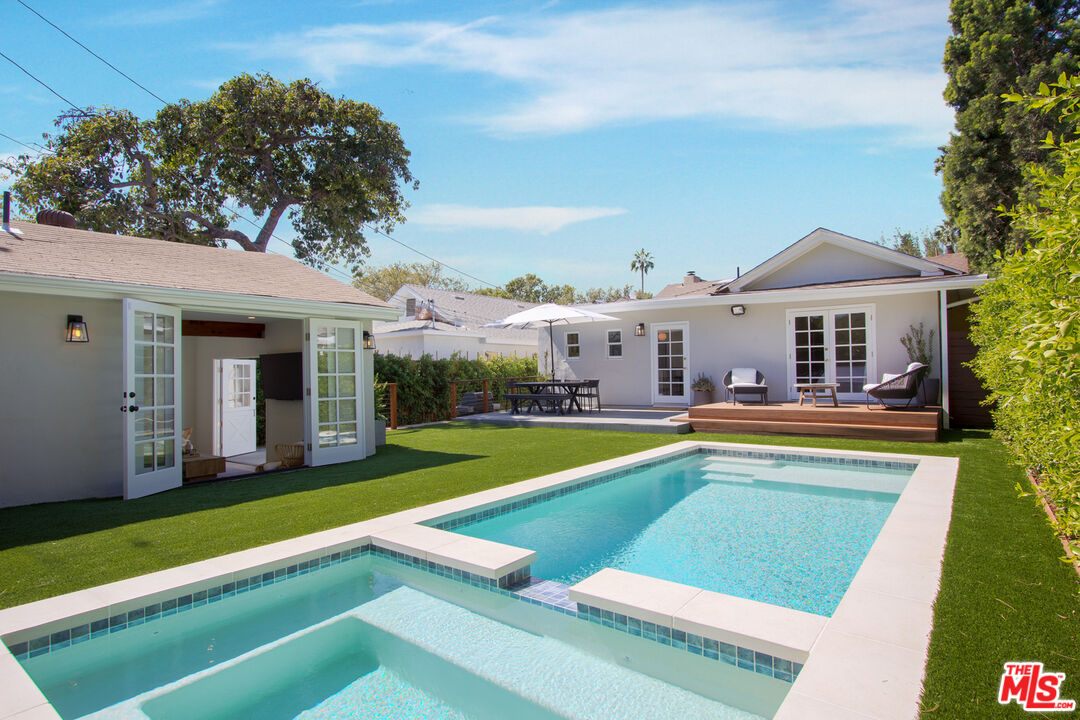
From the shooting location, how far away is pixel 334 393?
352 inches

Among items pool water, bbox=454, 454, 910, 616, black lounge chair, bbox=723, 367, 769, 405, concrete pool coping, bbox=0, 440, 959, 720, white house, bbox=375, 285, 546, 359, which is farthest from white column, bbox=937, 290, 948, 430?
white house, bbox=375, 285, 546, 359

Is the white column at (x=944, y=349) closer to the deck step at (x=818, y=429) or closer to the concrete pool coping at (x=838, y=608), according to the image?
the deck step at (x=818, y=429)

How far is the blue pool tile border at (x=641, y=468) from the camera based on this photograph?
550 centimetres

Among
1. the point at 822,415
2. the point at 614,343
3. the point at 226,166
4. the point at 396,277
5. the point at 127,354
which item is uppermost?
the point at 396,277

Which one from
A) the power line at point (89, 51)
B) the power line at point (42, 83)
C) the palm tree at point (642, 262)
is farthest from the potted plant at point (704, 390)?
the palm tree at point (642, 262)

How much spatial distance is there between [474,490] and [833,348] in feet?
29.6

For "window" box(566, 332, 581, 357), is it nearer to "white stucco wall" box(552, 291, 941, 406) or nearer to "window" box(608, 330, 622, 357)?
"white stucco wall" box(552, 291, 941, 406)

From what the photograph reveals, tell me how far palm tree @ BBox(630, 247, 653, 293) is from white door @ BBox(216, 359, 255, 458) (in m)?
52.9

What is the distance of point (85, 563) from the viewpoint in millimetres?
4285

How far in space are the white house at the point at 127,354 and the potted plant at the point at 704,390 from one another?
765 centimetres

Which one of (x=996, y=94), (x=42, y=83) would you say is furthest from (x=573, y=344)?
(x=42, y=83)

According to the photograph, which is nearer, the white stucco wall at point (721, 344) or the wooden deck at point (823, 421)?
the wooden deck at point (823, 421)

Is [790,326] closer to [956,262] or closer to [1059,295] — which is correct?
[956,262]

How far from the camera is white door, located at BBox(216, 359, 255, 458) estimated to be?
33.5 ft
